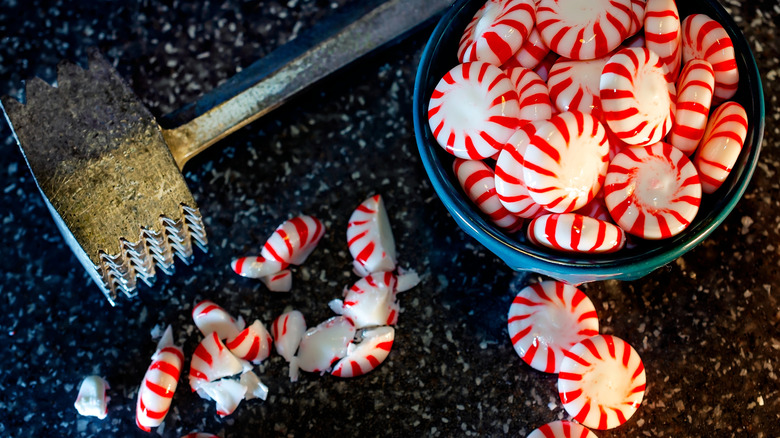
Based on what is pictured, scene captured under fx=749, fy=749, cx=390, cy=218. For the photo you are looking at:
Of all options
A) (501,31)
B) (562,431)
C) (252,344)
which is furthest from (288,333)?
(501,31)

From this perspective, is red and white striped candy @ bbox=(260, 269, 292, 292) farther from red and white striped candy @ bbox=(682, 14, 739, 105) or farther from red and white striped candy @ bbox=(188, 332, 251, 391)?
red and white striped candy @ bbox=(682, 14, 739, 105)

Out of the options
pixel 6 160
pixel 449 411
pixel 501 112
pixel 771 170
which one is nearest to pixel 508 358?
pixel 449 411

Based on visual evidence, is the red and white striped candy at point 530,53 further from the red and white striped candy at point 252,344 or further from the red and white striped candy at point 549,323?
the red and white striped candy at point 252,344

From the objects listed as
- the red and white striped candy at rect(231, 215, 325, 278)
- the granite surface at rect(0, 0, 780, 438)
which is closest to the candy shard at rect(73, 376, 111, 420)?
the granite surface at rect(0, 0, 780, 438)

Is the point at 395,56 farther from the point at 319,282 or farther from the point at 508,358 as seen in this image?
the point at 508,358

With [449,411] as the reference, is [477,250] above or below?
above

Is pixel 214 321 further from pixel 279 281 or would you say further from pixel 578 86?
pixel 578 86
